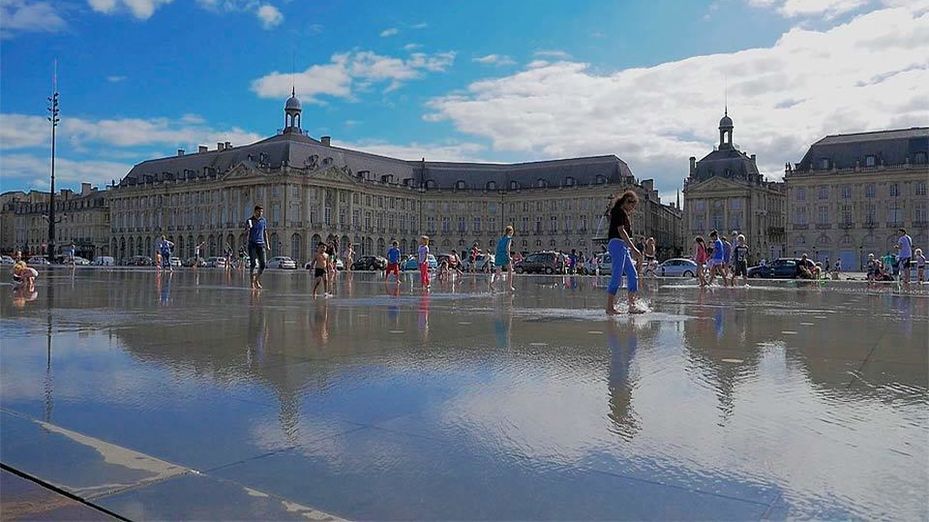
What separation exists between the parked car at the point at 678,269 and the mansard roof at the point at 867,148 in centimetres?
5625

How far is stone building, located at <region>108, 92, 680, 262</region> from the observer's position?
102438 millimetres

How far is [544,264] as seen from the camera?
52.4 meters

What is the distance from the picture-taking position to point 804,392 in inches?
159

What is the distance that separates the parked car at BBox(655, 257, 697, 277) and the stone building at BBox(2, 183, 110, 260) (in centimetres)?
10703

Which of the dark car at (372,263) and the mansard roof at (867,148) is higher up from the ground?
the mansard roof at (867,148)

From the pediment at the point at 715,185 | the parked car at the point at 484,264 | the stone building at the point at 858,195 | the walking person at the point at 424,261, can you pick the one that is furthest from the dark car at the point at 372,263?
the stone building at the point at 858,195

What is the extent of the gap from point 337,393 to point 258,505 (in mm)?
1613

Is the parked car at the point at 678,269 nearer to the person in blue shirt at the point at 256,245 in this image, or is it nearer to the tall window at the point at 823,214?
the person in blue shirt at the point at 256,245

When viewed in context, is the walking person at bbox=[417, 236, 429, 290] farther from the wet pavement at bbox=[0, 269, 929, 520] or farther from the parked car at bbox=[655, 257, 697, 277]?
the parked car at bbox=[655, 257, 697, 277]

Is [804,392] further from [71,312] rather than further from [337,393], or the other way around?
[71,312]

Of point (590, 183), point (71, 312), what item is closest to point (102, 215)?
point (590, 183)

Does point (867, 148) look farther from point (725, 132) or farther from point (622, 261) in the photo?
point (622, 261)

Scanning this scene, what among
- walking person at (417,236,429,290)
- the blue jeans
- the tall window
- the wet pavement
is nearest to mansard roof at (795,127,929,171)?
the tall window

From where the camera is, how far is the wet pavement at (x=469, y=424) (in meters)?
2.42
